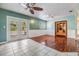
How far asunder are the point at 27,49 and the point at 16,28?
1.64 feet

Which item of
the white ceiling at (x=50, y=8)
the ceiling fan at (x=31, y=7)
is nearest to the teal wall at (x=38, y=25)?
the white ceiling at (x=50, y=8)

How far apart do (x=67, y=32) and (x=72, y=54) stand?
1.53 ft

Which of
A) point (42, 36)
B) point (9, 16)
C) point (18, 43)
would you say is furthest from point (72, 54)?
point (9, 16)

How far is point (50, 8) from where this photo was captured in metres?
1.92

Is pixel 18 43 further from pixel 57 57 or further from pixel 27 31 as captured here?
pixel 57 57

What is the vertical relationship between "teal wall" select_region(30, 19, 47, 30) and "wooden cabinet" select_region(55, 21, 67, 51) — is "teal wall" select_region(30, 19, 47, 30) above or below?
above

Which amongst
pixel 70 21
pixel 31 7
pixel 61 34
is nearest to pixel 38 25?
pixel 31 7

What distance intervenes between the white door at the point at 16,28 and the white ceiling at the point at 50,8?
202 millimetres

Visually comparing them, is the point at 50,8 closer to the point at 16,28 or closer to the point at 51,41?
the point at 51,41

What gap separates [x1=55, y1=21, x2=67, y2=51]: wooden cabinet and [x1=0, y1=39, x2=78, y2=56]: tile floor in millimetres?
165

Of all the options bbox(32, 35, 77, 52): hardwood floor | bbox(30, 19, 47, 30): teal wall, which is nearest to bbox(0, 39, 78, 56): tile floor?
bbox(32, 35, 77, 52): hardwood floor

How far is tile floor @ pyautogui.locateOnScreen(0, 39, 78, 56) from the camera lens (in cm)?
184

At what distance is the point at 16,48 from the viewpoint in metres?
1.87

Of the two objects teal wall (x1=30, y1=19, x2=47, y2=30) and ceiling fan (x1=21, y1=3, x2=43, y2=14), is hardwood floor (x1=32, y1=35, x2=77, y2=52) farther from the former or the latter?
ceiling fan (x1=21, y1=3, x2=43, y2=14)
